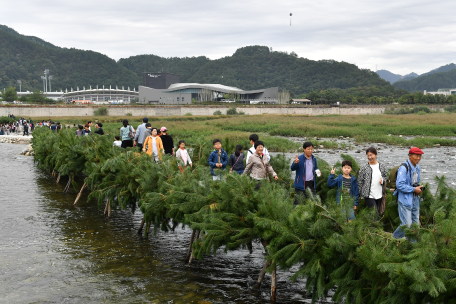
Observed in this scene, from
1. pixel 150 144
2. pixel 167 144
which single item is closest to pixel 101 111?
pixel 167 144

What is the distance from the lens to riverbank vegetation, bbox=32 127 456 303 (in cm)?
438

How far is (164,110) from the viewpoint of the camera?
91.8 m

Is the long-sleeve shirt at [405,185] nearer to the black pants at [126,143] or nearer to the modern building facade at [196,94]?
the black pants at [126,143]

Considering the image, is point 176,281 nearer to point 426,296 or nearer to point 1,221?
point 426,296

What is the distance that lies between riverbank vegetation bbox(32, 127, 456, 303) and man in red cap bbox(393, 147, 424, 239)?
0.25 m

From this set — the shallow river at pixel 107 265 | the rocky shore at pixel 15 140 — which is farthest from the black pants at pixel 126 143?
the rocky shore at pixel 15 140

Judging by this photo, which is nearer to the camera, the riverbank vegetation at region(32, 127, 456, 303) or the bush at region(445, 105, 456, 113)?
the riverbank vegetation at region(32, 127, 456, 303)

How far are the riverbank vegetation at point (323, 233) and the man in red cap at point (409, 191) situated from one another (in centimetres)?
25

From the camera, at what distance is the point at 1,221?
12000 mm

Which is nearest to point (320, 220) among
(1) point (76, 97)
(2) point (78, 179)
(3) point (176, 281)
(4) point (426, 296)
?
(4) point (426, 296)

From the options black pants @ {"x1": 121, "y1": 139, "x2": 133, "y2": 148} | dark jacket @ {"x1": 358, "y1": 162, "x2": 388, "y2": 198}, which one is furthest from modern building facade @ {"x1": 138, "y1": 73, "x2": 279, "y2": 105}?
dark jacket @ {"x1": 358, "y1": 162, "x2": 388, "y2": 198}

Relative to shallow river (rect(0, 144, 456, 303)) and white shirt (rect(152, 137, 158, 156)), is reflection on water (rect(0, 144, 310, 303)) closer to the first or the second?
shallow river (rect(0, 144, 456, 303))

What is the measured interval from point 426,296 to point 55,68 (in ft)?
694

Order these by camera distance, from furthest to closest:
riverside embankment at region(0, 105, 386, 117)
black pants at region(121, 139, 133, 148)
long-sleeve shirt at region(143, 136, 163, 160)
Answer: riverside embankment at region(0, 105, 386, 117) → black pants at region(121, 139, 133, 148) → long-sleeve shirt at region(143, 136, 163, 160)
